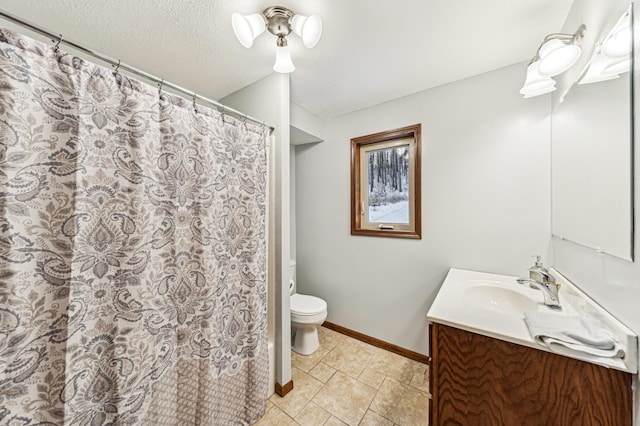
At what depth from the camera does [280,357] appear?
1509 mm

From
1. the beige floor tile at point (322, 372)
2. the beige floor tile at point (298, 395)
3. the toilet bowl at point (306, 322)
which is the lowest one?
the beige floor tile at point (322, 372)

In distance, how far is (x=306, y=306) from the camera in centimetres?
199

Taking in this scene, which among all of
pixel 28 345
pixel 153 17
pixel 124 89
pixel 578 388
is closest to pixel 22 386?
pixel 28 345

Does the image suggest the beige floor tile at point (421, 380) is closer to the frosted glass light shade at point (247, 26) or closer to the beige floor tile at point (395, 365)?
the beige floor tile at point (395, 365)

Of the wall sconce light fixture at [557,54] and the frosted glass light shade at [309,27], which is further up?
the frosted glass light shade at [309,27]

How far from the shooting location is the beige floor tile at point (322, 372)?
1684 millimetres

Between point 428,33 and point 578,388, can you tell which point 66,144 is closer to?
point 428,33

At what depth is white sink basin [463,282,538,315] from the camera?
128cm

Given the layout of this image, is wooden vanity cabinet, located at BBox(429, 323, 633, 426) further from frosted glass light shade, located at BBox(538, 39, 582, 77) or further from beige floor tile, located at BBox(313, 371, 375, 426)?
frosted glass light shade, located at BBox(538, 39, 582, 77)

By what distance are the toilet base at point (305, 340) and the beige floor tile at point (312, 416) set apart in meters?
0.52

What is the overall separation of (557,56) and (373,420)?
7.06 feet

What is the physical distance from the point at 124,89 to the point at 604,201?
195 centimetres

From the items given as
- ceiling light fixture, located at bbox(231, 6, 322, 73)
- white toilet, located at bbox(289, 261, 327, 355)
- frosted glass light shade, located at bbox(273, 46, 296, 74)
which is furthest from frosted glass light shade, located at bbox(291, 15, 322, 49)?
white toilet, located at bbox(289, 261, 327, 355)

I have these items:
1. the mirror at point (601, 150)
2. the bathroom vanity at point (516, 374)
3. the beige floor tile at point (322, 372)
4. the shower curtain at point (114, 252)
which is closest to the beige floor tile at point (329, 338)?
the beige floor tile at point (322, 372)
